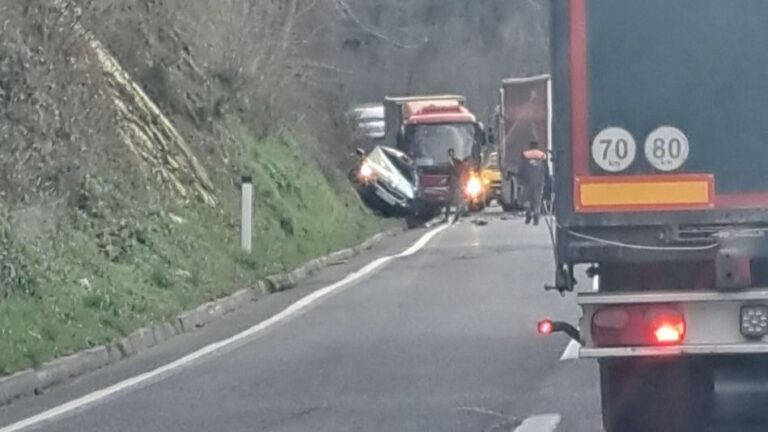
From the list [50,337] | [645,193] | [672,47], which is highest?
[672,47]

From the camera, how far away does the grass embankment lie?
1585 cm

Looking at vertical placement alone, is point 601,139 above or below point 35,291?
above

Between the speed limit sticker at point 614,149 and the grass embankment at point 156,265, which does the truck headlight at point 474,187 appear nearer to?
the grass embankment at point 156,265

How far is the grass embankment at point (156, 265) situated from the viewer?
1585cm

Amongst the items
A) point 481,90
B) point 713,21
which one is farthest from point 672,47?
point 481,90

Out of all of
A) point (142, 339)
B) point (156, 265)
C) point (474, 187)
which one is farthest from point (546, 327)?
point (474, 187)

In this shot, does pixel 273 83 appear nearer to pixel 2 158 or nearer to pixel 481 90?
pixel 2 158

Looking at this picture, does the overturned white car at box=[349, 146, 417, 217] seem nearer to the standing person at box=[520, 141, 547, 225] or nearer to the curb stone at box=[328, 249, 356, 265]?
the standing person at box=[520, 141, 547, 225]

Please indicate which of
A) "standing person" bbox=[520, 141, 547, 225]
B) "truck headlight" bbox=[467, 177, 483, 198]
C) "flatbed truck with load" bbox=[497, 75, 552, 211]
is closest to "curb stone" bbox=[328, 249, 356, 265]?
"standing person" bbox=[520, 141, 547, 225]

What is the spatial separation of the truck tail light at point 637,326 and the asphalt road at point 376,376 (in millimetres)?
2678

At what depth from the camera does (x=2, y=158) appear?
19.0 metres

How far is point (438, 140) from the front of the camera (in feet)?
152

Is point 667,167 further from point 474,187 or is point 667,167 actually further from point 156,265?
point 474,187

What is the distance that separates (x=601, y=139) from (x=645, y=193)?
12.3 inches
